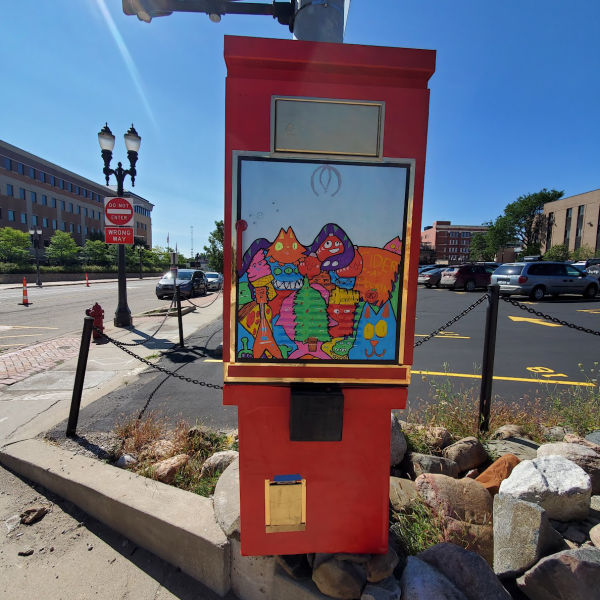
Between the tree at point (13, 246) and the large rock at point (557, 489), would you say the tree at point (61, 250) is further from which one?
the large rock at point (557, 489)

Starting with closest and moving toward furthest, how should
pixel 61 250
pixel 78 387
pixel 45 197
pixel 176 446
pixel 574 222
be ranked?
pixel 176 446, pixel 78 387, pixel 61 250, pixel 45 197, pixel 574 222

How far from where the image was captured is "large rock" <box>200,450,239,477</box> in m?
2.79

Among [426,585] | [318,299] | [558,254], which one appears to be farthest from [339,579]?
[558,254]

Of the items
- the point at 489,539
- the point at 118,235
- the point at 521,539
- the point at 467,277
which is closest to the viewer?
the point at 521,539

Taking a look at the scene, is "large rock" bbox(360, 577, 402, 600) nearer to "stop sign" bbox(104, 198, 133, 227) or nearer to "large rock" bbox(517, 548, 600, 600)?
"large rock" bbox(517, 548, 600, 600)

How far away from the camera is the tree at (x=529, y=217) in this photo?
69.1m

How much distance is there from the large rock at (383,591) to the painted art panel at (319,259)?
43.8 inches

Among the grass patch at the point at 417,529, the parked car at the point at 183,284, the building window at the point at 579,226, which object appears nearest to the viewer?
the grass patch at the point at 417,529

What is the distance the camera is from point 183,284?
739 inches

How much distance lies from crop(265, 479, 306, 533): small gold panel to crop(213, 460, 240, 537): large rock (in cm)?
36

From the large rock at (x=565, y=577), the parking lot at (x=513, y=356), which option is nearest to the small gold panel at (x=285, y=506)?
the large rock at (x=565, y=577)

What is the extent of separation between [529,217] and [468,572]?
86563mm

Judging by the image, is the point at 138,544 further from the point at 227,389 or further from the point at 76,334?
the point at 76,334

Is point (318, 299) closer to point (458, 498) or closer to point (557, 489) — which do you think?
point (458, 498)
